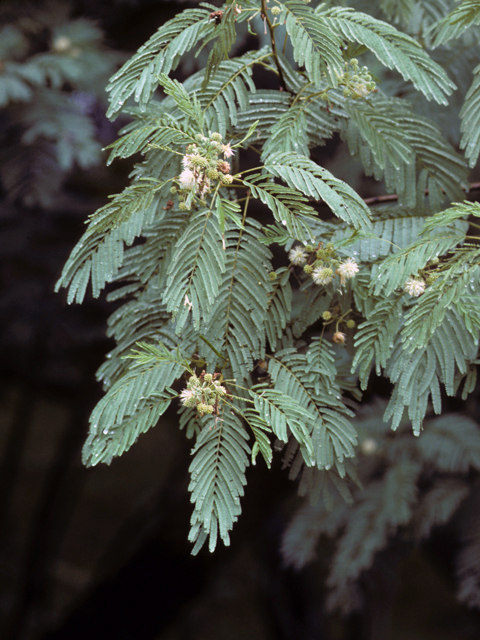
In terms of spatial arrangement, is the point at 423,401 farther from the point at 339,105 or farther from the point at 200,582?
the point at 200,582

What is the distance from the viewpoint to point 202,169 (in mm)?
510

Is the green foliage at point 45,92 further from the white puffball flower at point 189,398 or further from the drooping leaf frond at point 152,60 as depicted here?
the white puffball flower at point 189,398

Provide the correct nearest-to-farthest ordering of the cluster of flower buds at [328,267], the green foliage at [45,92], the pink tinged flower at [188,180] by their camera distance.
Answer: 1. the pink tinged flower at [188,180]
2. the cluster of flower buds at [328,267]
3. the green foliage at [45,92]

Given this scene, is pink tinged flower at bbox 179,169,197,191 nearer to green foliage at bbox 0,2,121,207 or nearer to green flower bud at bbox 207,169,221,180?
green flower bud at bbox 207,169,221,180

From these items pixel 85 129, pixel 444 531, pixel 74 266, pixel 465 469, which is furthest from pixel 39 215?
pixel 444 531

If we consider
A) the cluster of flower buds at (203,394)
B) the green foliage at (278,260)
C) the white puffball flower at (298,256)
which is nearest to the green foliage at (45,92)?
the green foliage at (278,260)

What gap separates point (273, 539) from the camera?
229 cm

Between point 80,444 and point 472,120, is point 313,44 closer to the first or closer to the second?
point 472,120

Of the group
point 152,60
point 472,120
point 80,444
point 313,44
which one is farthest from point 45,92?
point 80,444

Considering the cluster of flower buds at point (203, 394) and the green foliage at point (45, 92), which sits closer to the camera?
the cluster of flower buds at point (203, 394)

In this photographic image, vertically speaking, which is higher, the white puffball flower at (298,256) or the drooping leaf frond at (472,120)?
the drooping leaf frond at (472,120)

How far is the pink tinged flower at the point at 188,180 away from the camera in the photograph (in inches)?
19.9

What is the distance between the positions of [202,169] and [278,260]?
31 centimetres

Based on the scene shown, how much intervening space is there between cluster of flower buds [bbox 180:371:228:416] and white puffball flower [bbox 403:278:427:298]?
0.21 meters
